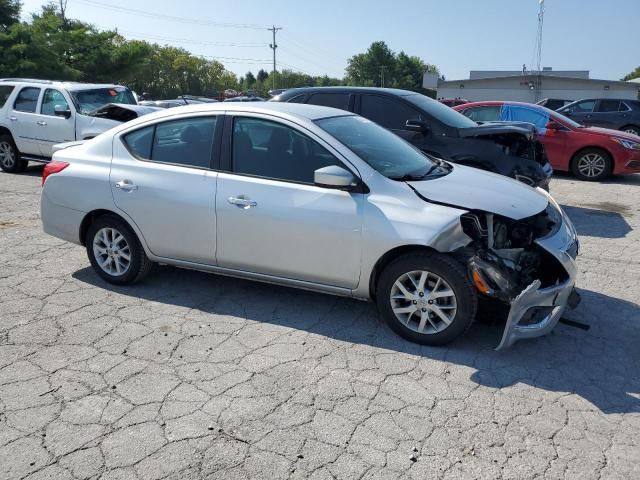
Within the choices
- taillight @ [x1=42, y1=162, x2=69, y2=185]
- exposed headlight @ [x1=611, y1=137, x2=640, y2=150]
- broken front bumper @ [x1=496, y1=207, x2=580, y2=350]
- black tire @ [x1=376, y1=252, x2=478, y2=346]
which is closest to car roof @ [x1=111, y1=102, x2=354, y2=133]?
taillight @ [x1=42, y1=162, x2=69, y2=185]

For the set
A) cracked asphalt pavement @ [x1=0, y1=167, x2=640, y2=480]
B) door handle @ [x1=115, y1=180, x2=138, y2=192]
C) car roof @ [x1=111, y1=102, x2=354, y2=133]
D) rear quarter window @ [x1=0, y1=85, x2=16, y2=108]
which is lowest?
cracked asphalt pavement @ [x1=0, y1=167, x2=640, y2=480]

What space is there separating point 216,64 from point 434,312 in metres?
77.4

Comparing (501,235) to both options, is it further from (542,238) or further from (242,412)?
(242,412)

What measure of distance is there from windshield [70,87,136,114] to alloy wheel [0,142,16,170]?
76.4 inches

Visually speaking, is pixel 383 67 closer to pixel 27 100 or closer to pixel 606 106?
pixel 606 106

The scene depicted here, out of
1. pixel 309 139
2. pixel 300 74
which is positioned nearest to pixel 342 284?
pixel 309 139

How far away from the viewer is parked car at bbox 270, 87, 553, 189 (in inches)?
281

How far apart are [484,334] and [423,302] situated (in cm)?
69

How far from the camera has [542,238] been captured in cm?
405

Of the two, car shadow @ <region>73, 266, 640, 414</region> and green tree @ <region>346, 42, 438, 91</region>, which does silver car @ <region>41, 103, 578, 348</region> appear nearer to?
car shadow @ <region>73, 266, 640, 414</region>

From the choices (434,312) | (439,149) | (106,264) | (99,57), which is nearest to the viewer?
(434,312)

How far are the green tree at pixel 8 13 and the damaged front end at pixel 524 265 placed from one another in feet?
113

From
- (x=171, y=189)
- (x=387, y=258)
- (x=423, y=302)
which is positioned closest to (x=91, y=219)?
(x=171, y=189)

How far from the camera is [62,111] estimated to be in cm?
1008
